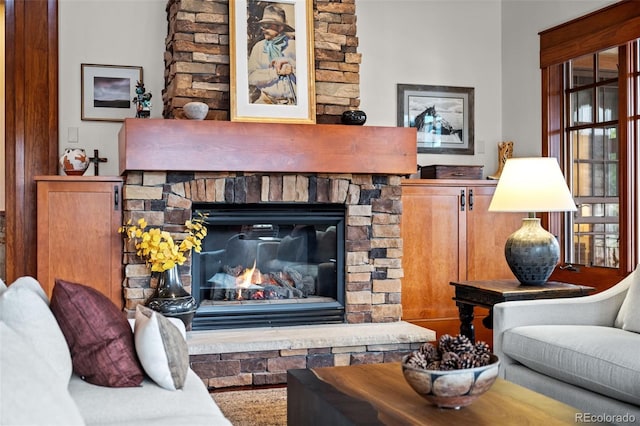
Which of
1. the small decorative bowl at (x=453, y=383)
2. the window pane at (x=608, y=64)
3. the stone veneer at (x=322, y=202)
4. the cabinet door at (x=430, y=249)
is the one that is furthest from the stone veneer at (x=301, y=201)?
the small decorative bowl at (x=453, y=383)

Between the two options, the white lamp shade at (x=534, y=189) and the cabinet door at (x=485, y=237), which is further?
the cabinet door at (x=485, y=237)

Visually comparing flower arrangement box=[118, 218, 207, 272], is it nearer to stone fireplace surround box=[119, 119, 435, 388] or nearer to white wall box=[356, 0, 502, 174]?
stone fireplace surround box=[119, 119, 435, 388]

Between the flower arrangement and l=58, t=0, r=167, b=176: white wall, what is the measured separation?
823 mm

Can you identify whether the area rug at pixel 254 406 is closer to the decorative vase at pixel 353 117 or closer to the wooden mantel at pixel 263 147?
the wooden mantel at pixel 263 147

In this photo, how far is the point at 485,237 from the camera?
5031 millimetres

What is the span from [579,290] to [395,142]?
4.63ft

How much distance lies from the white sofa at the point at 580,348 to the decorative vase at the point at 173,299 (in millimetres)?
1684

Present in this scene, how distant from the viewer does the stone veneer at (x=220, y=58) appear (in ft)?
14.0

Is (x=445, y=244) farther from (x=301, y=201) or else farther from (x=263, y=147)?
(x=263, y=147)

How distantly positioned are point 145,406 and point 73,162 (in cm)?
264

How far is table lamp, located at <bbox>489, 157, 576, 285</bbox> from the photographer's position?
12.4ft

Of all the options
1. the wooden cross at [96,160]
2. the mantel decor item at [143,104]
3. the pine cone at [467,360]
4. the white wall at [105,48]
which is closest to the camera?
the pine cone at [467,360]

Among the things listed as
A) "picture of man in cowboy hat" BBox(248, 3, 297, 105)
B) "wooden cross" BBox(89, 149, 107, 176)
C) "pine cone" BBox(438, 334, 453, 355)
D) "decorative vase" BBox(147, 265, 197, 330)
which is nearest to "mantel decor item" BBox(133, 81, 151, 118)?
"wooden cross" BBox(89, 149, 107, 176)

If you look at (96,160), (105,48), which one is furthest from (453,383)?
(105,48)
